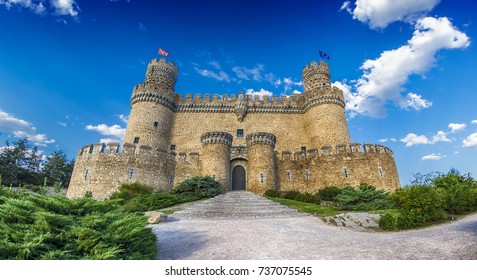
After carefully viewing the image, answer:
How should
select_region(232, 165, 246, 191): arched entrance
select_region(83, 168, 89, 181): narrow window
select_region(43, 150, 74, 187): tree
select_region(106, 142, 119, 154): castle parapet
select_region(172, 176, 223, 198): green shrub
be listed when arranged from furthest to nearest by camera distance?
select_region(43, 150, 74, 187): tree, select_region(232, 165, 246, 191): arched entrance, select_region(106, 142, 119, 154): castle parapet, select_region(83, 168, 89, 181): narrow window, select_region(172, 176, 223, 198): green shrub

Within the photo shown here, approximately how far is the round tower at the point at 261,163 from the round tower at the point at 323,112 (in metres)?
8.07

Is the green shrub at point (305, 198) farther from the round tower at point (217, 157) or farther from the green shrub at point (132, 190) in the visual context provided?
the green shrub at point (132, 190)

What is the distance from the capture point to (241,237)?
714cm

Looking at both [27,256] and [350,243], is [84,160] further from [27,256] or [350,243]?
[350,243]

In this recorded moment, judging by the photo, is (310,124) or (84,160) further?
(310,124)

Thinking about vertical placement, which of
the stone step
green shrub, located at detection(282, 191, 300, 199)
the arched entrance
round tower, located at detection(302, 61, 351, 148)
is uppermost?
round tower, located at detection(302, 61, 351, 148)

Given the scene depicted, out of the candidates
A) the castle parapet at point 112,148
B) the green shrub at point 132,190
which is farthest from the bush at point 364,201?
the castle parapet at point 112,148

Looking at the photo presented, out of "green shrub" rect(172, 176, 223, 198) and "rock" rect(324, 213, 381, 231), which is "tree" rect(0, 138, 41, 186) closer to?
"green shrub" rect(172, 176, 223, 198)

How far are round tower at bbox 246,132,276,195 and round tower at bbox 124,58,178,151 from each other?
36.8ft

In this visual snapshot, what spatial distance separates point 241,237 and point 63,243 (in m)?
4.67

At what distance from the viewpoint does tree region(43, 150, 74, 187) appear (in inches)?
1457

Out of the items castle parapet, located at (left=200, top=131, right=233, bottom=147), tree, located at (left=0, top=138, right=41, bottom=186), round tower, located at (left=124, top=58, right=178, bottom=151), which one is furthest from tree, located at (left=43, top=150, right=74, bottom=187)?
castle parapet, located at (left=200, top=131, right=233, bottom=147)
